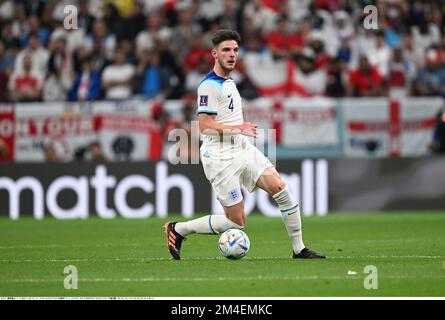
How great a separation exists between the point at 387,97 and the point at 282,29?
8.78 ft

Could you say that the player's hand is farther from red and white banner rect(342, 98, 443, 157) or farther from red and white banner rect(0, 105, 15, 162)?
red and white banner rect(0, 105, 15, 162)

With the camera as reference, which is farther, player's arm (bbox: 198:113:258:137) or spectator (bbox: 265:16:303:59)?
spectator (bbox: 265:16:303:59)

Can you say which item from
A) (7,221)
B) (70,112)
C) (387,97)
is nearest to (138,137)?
(70,112)

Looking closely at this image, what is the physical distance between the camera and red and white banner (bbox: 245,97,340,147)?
21.7m

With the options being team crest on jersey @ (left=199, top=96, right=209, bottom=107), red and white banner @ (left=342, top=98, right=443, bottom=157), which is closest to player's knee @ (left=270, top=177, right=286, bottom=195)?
team crest on jersey @ (left=199, top=96, right=209, bottom=107)

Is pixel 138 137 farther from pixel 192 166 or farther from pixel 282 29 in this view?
pixel 282 29

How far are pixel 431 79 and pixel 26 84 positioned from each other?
811 centimetres

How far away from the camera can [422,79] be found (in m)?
22.5

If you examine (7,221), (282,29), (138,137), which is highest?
(282,29)

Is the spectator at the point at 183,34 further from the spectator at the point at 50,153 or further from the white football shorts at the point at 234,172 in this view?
the white football shorts at the point at 234,172

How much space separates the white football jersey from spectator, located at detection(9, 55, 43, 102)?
1111cm

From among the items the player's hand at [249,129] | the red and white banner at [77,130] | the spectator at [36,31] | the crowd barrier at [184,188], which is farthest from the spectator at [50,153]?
the player's hand at [249,129]

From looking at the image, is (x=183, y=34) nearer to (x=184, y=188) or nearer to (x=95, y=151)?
(x=95, y=151)
